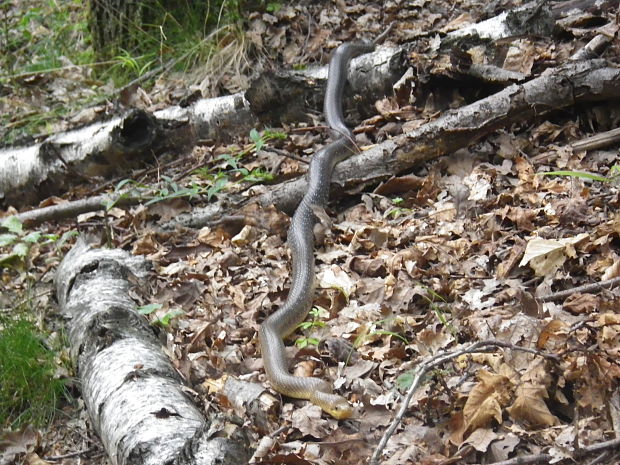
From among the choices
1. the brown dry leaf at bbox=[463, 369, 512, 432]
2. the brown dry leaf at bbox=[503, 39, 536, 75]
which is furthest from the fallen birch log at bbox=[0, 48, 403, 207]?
the brown dry leaf at bbox=[463, 369, 512, 432]

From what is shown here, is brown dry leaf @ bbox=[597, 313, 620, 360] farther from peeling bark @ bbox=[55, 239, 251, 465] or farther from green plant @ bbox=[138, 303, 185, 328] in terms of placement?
green plant @ bbox=[138, 303, 185, 328]

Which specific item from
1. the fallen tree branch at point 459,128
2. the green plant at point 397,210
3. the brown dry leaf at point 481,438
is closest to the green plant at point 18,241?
the fallen tree branch at point 459,128

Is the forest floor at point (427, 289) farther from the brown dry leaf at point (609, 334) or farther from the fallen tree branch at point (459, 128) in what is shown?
the fallen tree branch at point (459, 128)

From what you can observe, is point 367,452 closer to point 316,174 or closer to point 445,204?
point 445,204

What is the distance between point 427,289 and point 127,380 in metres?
1.69

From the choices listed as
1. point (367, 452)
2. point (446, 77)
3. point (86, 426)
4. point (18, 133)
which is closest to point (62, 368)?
point (86, 426)

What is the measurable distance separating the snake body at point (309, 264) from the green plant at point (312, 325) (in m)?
0.04

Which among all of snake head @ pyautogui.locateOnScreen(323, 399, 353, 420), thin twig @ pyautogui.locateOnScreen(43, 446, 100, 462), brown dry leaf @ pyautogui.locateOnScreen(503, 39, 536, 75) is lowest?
thin twig @ pyautogui.locateOnScreen(43, 446, 100, 462)

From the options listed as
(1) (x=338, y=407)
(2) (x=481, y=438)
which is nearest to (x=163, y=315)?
(1) (x=338, y=407)

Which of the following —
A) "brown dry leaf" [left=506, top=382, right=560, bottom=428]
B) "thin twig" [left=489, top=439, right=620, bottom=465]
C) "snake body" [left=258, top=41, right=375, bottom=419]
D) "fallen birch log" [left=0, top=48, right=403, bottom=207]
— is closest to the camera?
"thin twig" [left=489, top=439, right=620, bottom=465]

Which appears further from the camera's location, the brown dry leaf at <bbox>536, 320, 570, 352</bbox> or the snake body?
the snake body

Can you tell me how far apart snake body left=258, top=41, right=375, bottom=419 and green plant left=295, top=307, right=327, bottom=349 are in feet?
0.14

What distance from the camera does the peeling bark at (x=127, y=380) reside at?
9.11 ft

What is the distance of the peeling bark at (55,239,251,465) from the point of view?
2777 mm
